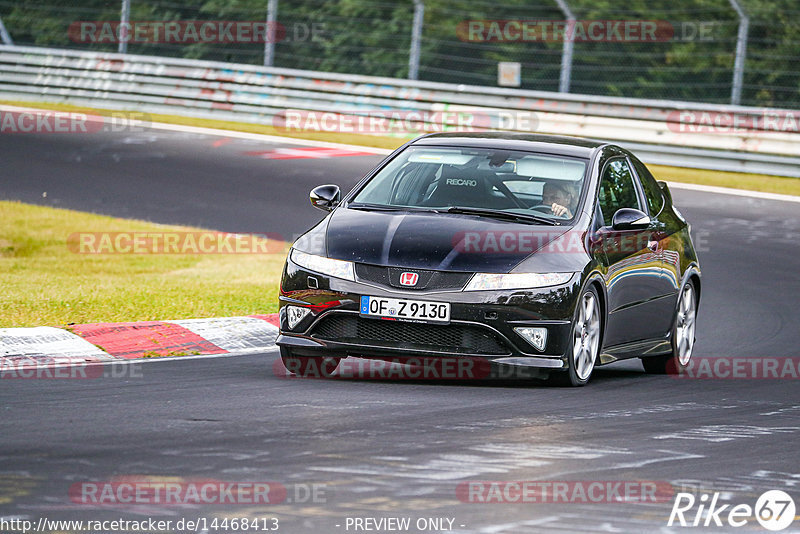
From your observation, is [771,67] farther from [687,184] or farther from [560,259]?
[560,259]

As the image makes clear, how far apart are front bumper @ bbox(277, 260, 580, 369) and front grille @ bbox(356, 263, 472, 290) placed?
3 centimetres

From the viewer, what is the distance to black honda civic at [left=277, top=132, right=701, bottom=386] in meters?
8.14

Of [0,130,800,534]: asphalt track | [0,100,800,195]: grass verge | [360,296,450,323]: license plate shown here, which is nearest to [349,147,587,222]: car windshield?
[360,296,450,323]: license plate

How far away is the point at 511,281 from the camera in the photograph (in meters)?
8.16

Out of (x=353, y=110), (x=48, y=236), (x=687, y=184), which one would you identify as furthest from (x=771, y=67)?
(x=48, y=236)

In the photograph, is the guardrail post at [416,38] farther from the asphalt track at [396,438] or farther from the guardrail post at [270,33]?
the asphalt track at [396,438]

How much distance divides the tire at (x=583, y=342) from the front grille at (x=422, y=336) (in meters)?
0.46

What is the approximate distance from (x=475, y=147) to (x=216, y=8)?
1896 cm

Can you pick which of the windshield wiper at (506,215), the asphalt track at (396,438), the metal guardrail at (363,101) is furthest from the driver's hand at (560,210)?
the metal guardrail at (363,101)

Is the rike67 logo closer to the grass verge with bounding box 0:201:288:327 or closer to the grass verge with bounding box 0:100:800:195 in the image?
the grass verge with bounding box 0:201:288:327

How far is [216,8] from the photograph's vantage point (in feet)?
90.5

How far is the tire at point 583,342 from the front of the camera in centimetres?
841

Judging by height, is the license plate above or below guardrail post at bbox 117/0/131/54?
below

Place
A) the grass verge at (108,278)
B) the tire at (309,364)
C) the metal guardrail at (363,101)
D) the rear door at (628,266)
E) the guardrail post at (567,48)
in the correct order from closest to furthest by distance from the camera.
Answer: the tire at (309,364)
the rear door at (628,266)
the grass verge at (108,278)
the metal guardrail at (363,101)
the guardrail post at (567,48)
